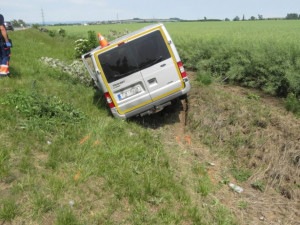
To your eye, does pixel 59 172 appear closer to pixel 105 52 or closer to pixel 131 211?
pixel 131 211

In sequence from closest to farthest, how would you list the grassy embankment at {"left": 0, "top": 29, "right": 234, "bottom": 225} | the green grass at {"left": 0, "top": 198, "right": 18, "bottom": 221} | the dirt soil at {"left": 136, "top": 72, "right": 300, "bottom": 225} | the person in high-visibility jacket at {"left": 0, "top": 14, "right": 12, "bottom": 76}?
1. the green grass at {"left": 0, "top": 198, "right": 18, "bottom": 221}
2. the grassy embankment at {"left": 0, "top": 29, "right": 234, "bottom": 225}
3. the dirt soil at {"left": 136, "top": 72, "right": 300, "bottom": 225}
4. the person in high-visibility jacket at {"left": 0, "top": 14, "right": 12, "bottom": 76}

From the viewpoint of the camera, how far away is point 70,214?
11.1ft

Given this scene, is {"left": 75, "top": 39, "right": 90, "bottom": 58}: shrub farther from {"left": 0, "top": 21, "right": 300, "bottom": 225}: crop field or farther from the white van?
the white van

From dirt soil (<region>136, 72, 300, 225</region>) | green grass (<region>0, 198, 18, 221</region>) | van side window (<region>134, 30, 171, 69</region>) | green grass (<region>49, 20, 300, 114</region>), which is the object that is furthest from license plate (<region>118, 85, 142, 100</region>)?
green grass (<region>0, 198, 18, 221</region>)

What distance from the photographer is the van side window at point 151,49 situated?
6016 millimetres

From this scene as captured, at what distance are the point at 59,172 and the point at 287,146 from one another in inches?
170

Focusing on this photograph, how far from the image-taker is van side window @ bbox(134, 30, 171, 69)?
602cm

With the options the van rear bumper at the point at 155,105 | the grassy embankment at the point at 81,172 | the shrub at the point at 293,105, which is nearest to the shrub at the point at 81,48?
the grassy embankment at the point at 81,172

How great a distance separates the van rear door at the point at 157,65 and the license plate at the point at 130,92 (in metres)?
0.26

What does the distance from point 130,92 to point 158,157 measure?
6.67ft

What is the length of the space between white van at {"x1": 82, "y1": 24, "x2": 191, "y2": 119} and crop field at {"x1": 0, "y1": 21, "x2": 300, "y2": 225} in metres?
0.72

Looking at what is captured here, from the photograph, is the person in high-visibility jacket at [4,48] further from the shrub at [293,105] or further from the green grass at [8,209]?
the shrub at [293,105]

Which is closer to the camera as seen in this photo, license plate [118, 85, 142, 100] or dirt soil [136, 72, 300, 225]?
dirt soil [136, 72, 300, 225]

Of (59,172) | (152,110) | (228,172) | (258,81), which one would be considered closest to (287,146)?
(228,172)
